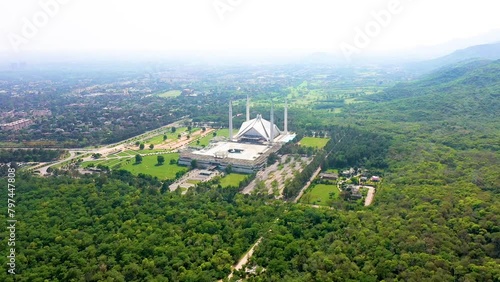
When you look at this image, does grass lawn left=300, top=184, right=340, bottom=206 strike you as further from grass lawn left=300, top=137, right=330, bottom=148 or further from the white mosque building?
grass lawn left=300, top=137, right=330, bottom=148

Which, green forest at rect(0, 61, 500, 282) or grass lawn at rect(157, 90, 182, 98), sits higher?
green forest at rect(0, 61, 500, 282)

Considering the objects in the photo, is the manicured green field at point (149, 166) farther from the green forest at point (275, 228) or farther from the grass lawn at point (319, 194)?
the grass lawn at point (319, 194)

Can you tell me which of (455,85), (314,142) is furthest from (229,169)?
(455,85)

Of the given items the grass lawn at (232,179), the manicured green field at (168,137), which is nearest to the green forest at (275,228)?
the grass lawn at (232,179)

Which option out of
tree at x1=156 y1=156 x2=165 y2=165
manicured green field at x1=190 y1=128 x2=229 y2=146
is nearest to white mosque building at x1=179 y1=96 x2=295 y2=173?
tree at x1=156 y1=156 x2=165 y2=165

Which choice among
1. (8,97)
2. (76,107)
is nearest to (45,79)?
(8,97)
